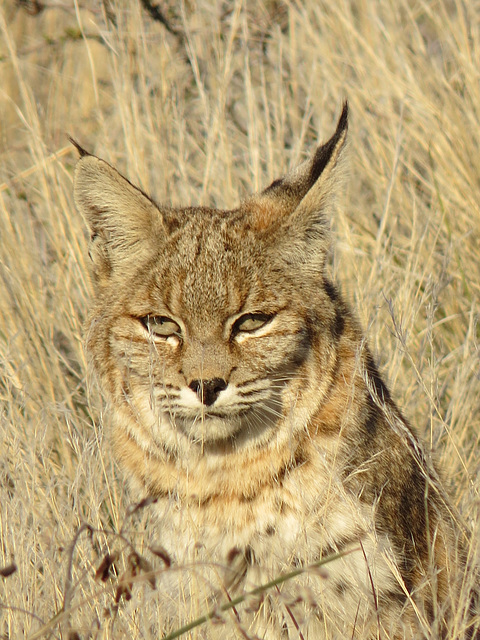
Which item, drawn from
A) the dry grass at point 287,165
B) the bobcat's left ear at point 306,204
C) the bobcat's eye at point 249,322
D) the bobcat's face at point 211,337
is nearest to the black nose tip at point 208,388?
the bobcat's face at point 211,337

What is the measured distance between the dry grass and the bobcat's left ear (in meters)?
0.56

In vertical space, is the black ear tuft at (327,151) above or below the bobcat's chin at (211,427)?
above

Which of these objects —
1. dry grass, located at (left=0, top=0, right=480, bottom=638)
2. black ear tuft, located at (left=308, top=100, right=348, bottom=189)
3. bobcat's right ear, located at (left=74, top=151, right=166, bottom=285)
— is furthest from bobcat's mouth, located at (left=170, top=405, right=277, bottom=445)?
black ear tuft, located at (left=308, top=100, right=348, bottom=189)

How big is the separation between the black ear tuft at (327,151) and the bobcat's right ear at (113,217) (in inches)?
24.1

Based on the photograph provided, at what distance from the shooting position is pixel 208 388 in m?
3.00

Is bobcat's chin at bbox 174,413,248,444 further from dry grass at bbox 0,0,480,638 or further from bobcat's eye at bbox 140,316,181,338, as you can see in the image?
dry grass at bbox 0,0,480,638

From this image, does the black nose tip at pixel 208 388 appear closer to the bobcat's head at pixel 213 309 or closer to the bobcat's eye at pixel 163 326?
the bobcat's head at pixel 213 309

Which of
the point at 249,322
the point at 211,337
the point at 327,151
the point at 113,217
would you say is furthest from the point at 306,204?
the point at 113,217

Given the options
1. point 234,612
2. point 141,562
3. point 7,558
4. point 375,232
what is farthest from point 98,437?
point 375,232

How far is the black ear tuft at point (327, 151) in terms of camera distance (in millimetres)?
3205

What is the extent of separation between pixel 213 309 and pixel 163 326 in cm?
21

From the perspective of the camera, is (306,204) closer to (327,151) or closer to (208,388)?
(327,151)

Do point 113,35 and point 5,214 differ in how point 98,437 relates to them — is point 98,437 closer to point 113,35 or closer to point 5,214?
point 5,214

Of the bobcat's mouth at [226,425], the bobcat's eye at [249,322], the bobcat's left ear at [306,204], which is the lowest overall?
the bobcat's mouth at [226,425]
